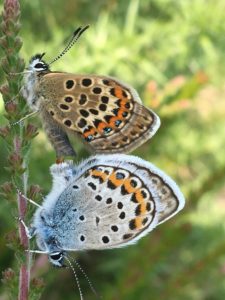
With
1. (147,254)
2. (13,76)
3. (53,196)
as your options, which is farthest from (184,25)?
(13,76)

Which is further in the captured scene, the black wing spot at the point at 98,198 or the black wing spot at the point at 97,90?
the black wing spot at the point at 97,90

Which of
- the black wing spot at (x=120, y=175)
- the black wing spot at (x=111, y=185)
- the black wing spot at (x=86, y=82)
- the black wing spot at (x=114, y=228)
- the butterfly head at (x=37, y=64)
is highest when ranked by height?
the butterfly head at (x=37, y=64)

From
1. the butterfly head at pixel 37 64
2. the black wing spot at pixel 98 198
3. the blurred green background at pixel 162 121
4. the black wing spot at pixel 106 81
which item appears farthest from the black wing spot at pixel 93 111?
the blurred green background at pixel 162 121

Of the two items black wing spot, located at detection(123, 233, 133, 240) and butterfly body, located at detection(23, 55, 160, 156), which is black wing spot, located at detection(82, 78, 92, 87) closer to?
butterfly body, located at detection(23, 55, 160, 156)

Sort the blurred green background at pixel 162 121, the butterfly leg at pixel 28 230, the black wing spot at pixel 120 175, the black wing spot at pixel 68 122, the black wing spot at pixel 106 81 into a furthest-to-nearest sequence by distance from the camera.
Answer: the blurred green background at pixel 162 121 → the black wing spot at pixel 68 122 → the black wing spot at pixel 106 81 → the black wing spot at pixel 120 175 → the butterfly leg at pixel 28 230

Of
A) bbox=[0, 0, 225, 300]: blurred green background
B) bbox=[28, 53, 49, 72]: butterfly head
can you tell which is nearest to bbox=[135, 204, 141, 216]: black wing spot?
bbox=[28, 53, 49, 72]: butterfly head

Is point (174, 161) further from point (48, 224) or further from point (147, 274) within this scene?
point (48, 224)

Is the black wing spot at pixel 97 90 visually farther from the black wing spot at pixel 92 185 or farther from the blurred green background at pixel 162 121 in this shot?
the blurred green background at pixel 162 121

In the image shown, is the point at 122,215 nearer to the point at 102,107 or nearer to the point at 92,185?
the point at 92,185
